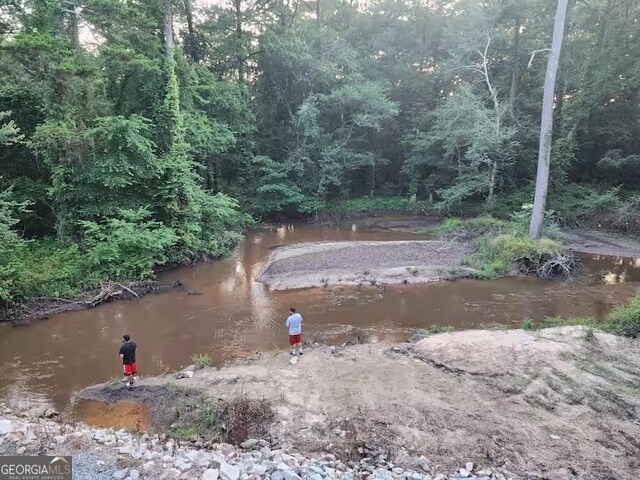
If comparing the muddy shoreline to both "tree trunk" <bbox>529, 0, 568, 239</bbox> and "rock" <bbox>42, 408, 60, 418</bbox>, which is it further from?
"tree trunk" <bbox>529, 0, 568, 239</bbox>

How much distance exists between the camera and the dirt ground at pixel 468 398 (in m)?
6.23

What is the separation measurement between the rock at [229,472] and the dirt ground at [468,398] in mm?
1378

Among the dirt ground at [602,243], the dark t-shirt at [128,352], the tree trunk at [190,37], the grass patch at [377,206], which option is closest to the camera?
the dark t-shirt at [128,352]

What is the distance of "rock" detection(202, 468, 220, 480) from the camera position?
519 centimetres

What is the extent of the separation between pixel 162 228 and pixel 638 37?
27.8 meters

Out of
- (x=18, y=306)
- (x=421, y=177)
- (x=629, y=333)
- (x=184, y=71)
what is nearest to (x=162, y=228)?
(x=18, y=306)

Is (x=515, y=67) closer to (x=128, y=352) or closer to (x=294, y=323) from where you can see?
(x=294, y=323)

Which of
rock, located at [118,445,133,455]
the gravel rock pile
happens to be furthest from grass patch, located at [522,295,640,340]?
rock, located at [118,445,133,455]

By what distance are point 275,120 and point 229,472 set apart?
29198mm

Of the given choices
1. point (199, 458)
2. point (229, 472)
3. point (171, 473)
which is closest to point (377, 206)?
point (199, 458)

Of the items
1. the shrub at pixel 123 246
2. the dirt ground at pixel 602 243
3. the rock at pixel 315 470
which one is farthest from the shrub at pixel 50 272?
the dirt ground at pixel 602 243

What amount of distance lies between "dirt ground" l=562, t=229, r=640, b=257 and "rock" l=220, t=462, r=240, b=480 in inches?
821

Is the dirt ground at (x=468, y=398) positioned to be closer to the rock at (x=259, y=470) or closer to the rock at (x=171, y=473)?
the rock at (x=259, y=470)

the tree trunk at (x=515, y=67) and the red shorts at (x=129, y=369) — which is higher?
the tree trunk at (x=515, y=67)
